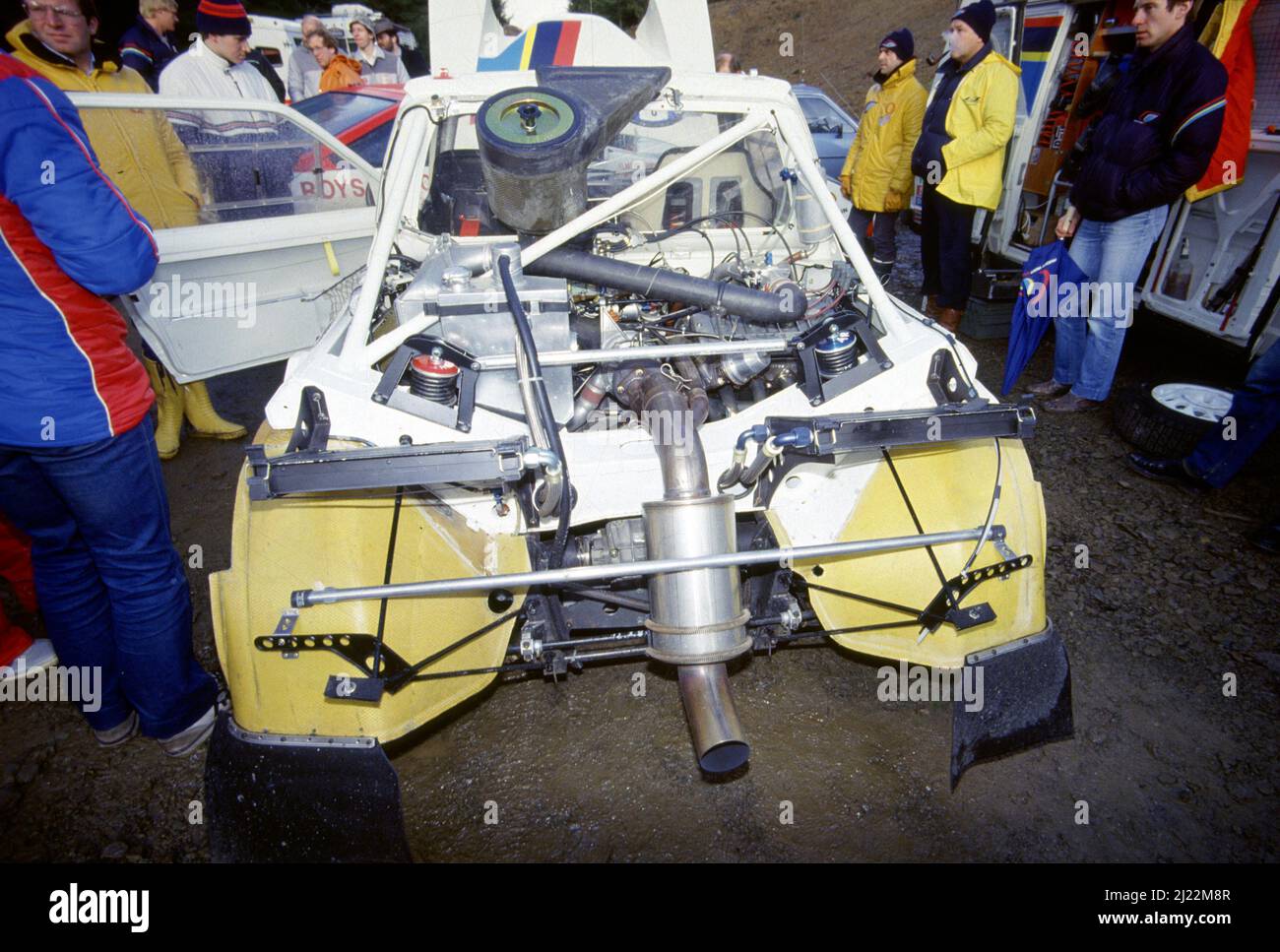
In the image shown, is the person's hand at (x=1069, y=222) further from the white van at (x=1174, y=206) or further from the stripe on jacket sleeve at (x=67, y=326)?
the stripe on jacket sleeve at (x=67, y=326)

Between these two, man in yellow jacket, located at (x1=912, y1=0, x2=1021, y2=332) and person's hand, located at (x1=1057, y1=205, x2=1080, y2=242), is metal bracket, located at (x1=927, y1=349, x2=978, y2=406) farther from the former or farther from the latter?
man in yellow jacket, located at (x1=912, y1=0, x2=1021, y2=332)

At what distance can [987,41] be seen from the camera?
195 inches

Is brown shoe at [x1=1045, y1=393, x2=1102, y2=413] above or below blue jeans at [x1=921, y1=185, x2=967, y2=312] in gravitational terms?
below

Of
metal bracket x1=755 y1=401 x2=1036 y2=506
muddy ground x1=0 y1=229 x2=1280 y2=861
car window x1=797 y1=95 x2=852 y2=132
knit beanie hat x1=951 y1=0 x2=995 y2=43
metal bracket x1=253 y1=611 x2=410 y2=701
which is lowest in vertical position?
muddy ground x1=0 y1=229 x2=1280 y2=861

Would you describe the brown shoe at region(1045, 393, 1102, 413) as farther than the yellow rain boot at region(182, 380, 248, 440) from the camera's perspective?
Yes

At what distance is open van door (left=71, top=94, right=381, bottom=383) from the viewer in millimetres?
3428

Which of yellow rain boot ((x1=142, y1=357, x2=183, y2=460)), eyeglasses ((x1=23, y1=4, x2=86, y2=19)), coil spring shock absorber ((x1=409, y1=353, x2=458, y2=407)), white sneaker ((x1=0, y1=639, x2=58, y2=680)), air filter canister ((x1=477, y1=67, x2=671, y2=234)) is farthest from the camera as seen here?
yellow rain boot ((x1=142, y1=357, x2=183, y2=460))

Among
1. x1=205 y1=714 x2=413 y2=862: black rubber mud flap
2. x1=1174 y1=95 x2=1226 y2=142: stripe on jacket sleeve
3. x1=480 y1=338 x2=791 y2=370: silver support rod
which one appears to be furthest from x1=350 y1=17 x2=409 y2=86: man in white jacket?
x1=205 y1=714 x2=413 y2=862: black rubber mud flap

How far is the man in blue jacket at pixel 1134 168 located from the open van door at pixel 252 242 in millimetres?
4372

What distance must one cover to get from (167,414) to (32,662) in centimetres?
208

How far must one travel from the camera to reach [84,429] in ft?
6.48

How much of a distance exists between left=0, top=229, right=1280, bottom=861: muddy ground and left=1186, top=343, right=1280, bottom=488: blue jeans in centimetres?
64

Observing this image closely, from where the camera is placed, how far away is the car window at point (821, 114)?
32.6ft
